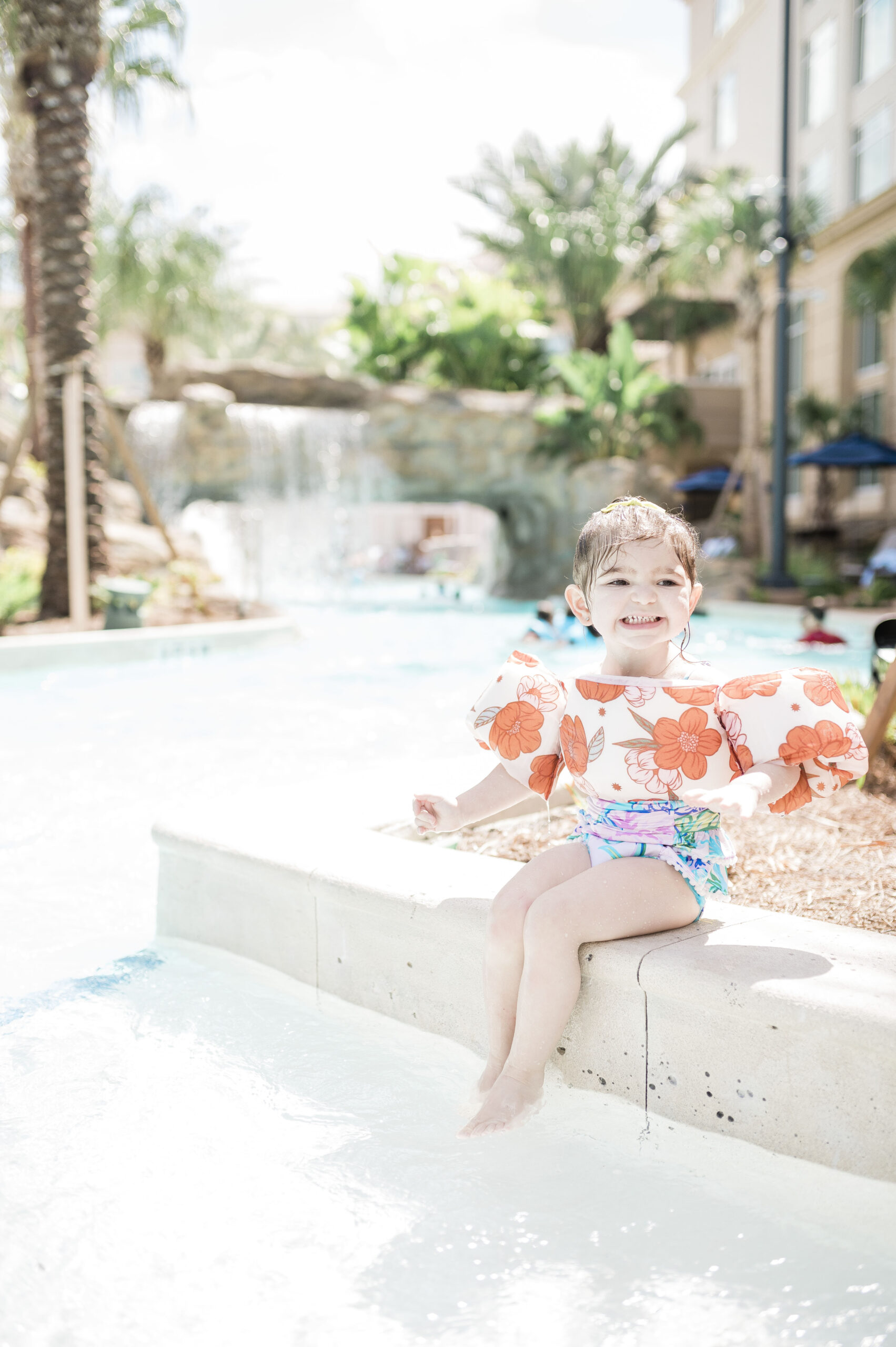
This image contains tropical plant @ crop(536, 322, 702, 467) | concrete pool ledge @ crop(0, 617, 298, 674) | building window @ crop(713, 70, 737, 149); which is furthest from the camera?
building window @ crop(713, 70, 737, 149)

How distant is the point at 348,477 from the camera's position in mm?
20797

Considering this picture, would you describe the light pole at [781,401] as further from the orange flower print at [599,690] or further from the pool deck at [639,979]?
the orange flower print at [599,690]

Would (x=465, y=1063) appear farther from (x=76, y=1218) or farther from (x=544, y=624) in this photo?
(x=544, y=624)

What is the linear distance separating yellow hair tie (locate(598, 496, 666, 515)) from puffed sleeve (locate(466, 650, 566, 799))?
1.24 ft

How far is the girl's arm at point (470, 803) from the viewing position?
2.44 metres

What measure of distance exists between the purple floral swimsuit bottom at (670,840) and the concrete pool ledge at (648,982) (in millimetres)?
109

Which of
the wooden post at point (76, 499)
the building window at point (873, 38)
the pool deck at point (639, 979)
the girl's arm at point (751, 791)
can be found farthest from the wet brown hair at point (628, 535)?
the building window at point (873, 38)

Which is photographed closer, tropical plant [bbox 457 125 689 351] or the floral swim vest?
the floral swim vest

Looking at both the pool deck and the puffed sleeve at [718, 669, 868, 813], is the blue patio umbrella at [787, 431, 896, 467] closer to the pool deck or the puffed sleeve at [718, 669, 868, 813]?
the pool deck

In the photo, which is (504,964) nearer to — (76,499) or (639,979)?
(639,979)

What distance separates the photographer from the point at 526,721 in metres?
2.50

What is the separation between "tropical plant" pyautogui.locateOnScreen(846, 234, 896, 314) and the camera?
63.0ft

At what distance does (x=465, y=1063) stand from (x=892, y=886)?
1266mm

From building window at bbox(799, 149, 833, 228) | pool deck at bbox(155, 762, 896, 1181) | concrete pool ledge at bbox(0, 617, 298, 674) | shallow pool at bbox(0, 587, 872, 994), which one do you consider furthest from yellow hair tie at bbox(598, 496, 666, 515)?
building window at bbox(799, 149, 833, 228)
